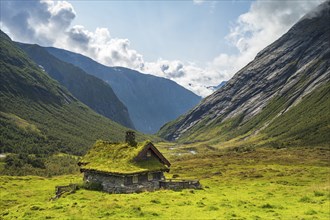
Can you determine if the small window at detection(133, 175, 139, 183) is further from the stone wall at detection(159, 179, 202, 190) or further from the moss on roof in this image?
the stone wall at detection(159, 179, 202, 190)

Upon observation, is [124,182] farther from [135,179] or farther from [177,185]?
[177,185]

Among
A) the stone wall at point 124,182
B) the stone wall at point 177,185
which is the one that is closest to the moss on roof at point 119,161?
the stone wall at point 124,182

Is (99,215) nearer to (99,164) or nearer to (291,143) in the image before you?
(99,164)

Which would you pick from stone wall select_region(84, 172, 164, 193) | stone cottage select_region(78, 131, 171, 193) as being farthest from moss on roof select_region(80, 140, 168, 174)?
stone wall select_region(84, 172, 164, 193)

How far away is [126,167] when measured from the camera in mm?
45844

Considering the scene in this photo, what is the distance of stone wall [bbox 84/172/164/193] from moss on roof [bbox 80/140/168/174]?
0.86 meters

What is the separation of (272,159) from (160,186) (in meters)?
73.8

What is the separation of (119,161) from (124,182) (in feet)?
14.0

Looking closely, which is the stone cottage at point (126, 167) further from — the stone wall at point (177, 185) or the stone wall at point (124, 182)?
the stone wall at point (177, 185)

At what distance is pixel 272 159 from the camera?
373ft

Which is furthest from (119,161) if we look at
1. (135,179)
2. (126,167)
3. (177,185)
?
(177,185)

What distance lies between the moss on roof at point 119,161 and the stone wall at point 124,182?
0.86m

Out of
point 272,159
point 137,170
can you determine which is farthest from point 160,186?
point 272,159

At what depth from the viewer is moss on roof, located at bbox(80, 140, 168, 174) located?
4628 cm
